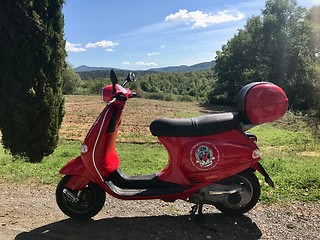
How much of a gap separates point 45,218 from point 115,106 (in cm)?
146

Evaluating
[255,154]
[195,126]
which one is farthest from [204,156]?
[255,154]

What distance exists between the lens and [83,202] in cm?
386

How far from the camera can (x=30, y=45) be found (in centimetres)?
507

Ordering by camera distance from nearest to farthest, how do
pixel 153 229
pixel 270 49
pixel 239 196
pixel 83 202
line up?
pixel 153 229 < pixel 239 196 < pixel 83 202 < pixel 270 49

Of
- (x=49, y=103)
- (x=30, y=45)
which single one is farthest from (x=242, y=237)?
(x=30, y=45)

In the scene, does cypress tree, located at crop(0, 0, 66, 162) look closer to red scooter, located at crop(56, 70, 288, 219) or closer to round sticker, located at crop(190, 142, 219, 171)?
red scooter, located at crop(56, 70, 288, 219)

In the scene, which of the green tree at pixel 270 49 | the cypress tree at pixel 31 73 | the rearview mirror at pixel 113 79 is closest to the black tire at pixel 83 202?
the rearview mirror at pixel 113 79

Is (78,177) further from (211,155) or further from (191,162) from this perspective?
(211,155)

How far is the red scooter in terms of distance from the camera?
11.8ft

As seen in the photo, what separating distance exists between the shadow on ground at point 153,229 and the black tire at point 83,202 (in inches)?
3.6

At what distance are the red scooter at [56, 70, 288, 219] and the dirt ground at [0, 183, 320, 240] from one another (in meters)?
0.17

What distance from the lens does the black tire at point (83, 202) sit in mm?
3832

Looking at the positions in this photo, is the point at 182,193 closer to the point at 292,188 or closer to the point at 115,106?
the point at 115,106

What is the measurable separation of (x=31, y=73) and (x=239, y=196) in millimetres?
3370
